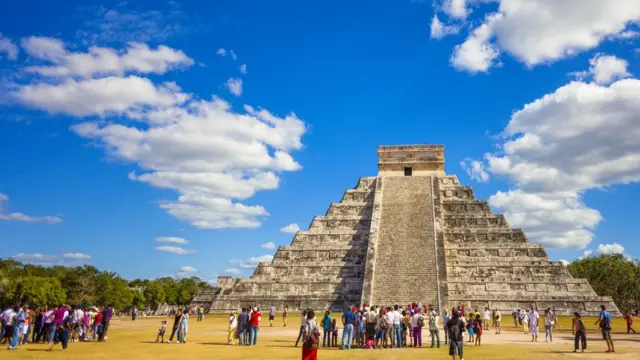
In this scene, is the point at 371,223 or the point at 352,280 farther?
the point at 371,223

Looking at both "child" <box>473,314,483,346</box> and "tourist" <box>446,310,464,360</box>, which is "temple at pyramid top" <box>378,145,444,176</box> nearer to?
"child" <box>473,314,483,346</box>

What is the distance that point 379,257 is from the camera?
32.6 meters

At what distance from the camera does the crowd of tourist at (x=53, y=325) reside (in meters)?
13.9

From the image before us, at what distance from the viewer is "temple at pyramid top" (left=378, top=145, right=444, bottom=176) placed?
42.8 metres

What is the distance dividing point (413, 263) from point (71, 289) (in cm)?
4541

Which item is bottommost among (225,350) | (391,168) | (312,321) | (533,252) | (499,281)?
(225,350)

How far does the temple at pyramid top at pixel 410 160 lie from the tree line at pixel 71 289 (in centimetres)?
2015

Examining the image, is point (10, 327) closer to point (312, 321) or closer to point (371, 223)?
point (312, 321)

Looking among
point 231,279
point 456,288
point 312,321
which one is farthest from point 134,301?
point 312,321

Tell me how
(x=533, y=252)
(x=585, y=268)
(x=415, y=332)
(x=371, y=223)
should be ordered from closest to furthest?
(x=415, y=332) < (x=533, y=252) < (x=371, y=223) < (x=585, y=268)

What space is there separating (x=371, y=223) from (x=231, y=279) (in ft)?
39.3

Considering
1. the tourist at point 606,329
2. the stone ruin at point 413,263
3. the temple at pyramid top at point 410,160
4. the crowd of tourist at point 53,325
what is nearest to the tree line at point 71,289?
the stone ruin at point 413,263

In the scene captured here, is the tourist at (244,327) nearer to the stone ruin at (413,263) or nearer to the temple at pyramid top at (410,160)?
the stone ruin at (413,263)

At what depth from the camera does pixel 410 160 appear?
43312 mm
